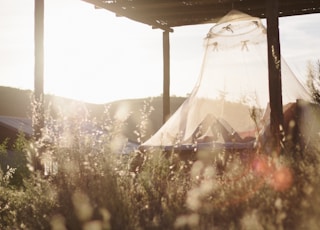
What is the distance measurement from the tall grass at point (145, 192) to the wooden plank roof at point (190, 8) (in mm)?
5491

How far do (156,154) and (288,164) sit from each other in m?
1.18

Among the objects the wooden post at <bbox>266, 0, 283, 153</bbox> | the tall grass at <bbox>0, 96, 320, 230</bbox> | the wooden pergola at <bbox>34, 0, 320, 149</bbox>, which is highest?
the wooden pergola at <bbox>34, 0, 320, 149</bbox>

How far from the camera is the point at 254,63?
9.76 meters

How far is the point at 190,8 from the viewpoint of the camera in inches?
436

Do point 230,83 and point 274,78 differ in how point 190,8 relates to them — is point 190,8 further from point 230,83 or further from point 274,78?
point 274,78

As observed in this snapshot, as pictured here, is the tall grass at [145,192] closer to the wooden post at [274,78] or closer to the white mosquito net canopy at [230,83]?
the wooden post at [274,78]

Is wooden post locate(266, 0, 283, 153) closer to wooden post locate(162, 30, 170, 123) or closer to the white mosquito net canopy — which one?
the white mosquito net canopy

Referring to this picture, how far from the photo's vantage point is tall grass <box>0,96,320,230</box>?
4336mm

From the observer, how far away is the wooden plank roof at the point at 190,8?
34.1 feet

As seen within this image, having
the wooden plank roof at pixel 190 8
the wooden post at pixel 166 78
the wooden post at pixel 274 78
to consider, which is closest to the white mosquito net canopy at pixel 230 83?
the wooden plank roof at pixel 190 8

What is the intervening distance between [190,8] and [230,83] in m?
2.24

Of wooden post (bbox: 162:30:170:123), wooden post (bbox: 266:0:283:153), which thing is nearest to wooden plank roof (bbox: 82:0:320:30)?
wooden post (bbox: 162:30:170:123)

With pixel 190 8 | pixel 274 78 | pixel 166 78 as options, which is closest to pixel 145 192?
pixel 274 78

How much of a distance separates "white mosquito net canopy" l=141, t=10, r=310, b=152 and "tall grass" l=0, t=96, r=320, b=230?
149 inches
